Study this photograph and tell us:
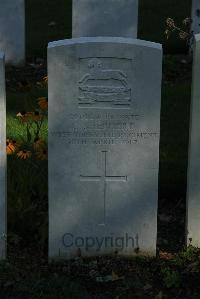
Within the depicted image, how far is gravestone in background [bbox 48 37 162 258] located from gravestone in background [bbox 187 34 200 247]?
247 mm

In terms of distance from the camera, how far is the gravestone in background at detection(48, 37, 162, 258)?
473 centimetres

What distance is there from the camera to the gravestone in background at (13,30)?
403 inches

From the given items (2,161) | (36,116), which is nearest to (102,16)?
(36,116)

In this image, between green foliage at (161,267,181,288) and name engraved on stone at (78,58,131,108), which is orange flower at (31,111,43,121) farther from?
green foliage at (161,267,181,288)

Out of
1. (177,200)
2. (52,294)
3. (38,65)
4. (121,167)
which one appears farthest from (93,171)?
(38,65)

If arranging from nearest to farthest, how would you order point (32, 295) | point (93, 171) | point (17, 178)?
point (32, 295), point (93, 171), point (17, 178)

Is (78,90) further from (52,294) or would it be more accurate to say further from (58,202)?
(52,294)

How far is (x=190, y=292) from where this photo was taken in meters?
→ 4.65

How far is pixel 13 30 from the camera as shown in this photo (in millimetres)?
10367

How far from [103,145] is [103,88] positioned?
36cm

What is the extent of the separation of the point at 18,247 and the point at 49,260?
28 cm

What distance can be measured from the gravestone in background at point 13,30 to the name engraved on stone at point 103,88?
5710 millimetres

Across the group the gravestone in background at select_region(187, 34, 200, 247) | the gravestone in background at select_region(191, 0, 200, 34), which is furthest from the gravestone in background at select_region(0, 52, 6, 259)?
the gravestone in background at select_region(191, 0, 200, 34)

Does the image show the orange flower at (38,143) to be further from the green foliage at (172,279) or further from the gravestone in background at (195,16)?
the gravestone in background at (195,16)
